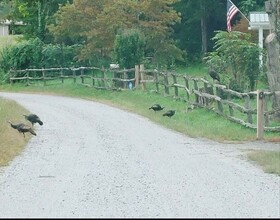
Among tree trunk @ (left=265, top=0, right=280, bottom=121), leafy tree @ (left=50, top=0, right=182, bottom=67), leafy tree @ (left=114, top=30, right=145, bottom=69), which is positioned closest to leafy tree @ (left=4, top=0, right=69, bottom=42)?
leafy tree @ (left=50, top=0, right=182, bottom=67)

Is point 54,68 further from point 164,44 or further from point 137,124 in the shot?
point 137,124

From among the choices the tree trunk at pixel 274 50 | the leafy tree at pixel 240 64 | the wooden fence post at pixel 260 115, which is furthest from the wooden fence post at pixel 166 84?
the wooden fence post at pixel 260 115

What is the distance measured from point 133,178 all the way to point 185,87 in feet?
55.3

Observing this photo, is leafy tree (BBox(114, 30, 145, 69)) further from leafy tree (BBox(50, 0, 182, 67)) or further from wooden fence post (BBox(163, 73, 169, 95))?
wooden fence post (BBox(163, 73, 169, 95))

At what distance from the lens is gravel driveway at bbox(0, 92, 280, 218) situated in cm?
1025

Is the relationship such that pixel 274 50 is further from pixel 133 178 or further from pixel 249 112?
pixel 133 178

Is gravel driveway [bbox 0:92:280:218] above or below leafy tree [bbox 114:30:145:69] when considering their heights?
below

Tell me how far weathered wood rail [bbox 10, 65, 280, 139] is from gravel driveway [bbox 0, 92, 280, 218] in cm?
199

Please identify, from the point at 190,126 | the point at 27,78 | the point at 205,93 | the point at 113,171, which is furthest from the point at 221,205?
the point at 27,78

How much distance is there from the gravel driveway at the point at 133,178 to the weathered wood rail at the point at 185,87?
1992mm

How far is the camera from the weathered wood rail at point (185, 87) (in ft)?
70.0

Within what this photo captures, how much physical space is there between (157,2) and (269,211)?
112ft

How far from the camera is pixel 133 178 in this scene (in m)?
13.4

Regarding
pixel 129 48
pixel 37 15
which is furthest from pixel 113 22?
pixel 37 15
